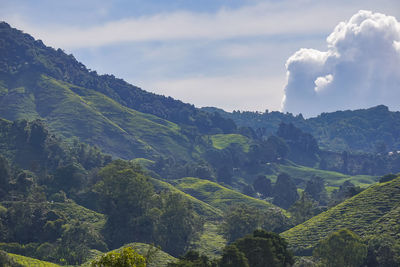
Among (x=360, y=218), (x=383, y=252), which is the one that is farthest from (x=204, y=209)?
(x=383, y=252)

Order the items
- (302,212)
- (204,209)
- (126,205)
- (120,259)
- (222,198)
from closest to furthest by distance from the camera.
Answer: (120,259) → (126,205) → (302,212) → (204,209) → (222,198)

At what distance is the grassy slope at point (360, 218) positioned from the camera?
100650 mm

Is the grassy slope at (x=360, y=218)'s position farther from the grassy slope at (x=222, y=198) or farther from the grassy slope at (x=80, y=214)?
the grassy slope at (x=222, y=198)

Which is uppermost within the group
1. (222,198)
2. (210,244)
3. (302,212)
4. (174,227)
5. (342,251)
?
(302,212)

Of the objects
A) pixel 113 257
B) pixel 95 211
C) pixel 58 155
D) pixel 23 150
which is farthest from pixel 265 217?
pixel 113 257

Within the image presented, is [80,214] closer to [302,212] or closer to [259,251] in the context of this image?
[302,212]

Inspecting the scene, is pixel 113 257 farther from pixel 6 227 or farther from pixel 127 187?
pixel 127 187

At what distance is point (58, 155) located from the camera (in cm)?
17088

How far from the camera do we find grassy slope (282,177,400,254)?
10065cm

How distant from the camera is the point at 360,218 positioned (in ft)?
352

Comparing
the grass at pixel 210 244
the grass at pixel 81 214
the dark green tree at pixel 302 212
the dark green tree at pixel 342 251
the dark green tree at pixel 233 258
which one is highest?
the dark green tree at pixel 302 212

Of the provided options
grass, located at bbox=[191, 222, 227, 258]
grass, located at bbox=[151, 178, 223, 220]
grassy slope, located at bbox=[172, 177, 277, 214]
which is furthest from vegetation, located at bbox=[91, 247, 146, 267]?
grassy slope, located at bbox=[172, 177, 277, 214]

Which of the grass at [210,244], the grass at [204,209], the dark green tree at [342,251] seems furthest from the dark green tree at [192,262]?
the grass at [204,209]

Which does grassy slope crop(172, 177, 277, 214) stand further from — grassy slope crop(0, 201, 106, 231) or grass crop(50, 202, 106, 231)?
grassy slope crop(0, 201, 106, 231)
